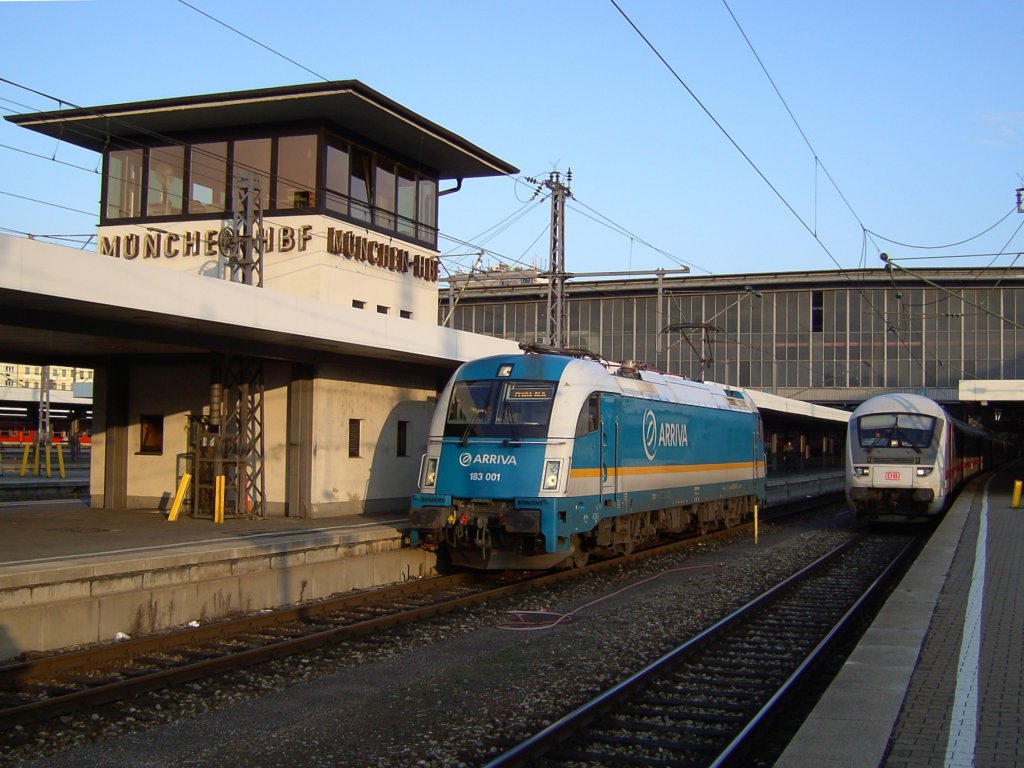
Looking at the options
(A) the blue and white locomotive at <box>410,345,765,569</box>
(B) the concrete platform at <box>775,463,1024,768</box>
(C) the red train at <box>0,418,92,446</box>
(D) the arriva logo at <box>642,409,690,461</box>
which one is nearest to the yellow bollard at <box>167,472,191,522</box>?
(A) the blue and white locomotive at <box>410,345,765,569</box>

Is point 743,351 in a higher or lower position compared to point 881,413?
higher

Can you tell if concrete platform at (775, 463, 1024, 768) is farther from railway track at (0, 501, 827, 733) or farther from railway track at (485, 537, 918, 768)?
railway track at (0, 501, 827, 733)

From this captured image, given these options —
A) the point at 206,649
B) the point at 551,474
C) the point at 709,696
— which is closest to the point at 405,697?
the point at 709,696

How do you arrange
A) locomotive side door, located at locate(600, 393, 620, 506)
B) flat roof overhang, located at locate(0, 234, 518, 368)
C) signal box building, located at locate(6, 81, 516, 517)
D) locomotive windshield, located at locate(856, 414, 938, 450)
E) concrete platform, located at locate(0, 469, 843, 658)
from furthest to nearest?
locomotive windshield, located at locate(856, 414, 938, 450) → signal box building, located at locate(6, 81, 516, 517) → locomotive side door, located at locate(600, 393, 620, 506) → flat roof overhang, located at locate(0, 234, 518, 368) → concrete platform, located at locate(0, 469, 843, 658)

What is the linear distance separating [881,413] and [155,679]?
1903 centimetres

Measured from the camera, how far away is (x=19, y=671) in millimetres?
8969

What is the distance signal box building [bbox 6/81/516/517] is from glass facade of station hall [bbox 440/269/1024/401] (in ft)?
123

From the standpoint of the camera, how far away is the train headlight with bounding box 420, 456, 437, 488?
49.2ft

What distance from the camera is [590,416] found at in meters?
15.2

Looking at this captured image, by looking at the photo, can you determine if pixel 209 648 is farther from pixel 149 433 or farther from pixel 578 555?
pixel 149 433

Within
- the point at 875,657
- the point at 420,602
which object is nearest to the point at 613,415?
the point at 420,602

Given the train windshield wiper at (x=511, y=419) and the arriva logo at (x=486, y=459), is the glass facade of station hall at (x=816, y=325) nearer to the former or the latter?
the train windshield wiper at (x=511, y=419)

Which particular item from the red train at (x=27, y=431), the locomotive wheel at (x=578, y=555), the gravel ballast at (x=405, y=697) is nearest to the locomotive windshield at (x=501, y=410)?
the locomotive wheel at (x=578, y=555)

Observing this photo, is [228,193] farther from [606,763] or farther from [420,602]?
[606,763]
